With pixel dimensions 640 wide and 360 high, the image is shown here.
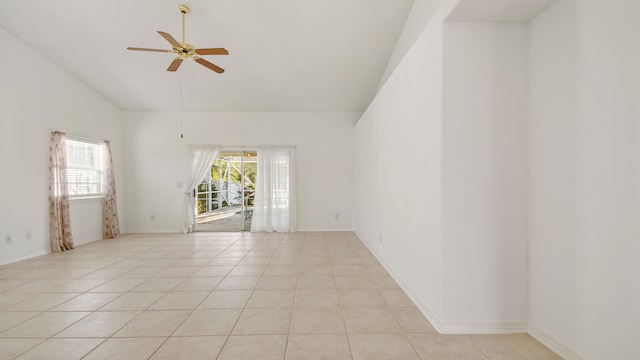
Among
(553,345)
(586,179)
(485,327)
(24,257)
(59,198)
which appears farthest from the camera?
(59,198)

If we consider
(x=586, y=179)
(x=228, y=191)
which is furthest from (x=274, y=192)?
(x=586, y=179)

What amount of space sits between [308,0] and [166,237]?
5420 millimetres

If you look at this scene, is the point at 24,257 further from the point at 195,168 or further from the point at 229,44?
the point at 229,44

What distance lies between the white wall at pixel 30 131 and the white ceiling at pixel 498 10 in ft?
20.1

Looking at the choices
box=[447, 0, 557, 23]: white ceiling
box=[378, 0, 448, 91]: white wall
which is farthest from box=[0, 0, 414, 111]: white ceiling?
box=[447, 0, 557, 23]: white ceiling

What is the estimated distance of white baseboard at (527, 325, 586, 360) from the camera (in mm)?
1733

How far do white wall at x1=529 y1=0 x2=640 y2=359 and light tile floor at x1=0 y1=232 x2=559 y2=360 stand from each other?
0.40m

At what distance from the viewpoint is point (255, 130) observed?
6.59 metres

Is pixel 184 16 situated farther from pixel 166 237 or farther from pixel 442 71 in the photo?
pixel 166 237

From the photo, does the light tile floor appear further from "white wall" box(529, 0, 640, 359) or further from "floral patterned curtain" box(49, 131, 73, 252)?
"floral patterned curtain" box(49, 131, 73, 252)

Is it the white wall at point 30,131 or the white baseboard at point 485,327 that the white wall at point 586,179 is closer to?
the white baseboard at point 485,327

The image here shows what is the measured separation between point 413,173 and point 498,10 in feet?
4.58

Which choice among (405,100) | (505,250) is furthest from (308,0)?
(505,250)

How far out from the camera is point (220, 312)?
2490 millimetres
